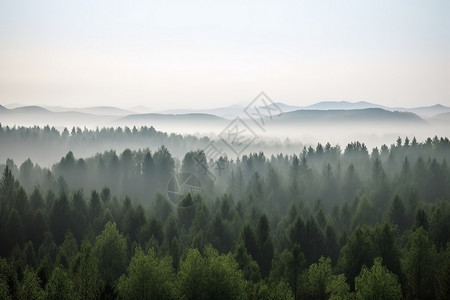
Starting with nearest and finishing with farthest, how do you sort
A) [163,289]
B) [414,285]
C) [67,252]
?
1. [163,289]
2. [414,285]
3. [67,252]

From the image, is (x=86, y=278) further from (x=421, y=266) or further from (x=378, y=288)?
(x=421, y=266)

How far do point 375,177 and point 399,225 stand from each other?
136 ft

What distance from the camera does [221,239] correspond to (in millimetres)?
69188

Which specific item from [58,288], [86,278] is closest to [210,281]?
[58,288]

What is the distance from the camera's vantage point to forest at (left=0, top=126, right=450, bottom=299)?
40.3m

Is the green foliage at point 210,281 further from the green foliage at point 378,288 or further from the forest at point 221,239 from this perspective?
the green foliage at point 378,288

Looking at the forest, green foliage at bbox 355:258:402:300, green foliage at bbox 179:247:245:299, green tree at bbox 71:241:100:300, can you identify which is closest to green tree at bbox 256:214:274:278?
the forest

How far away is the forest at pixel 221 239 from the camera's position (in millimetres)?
40281

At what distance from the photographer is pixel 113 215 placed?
81438mm

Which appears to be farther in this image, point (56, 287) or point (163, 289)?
point (163, 289)

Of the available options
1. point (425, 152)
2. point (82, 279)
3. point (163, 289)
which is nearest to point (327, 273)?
point (163, 289)

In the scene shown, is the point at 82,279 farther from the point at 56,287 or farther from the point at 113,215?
the point at 113,215

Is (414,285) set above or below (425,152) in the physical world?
below

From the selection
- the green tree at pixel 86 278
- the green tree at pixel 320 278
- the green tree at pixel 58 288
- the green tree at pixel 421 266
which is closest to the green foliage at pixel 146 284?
the green tree at pixel 58 288
